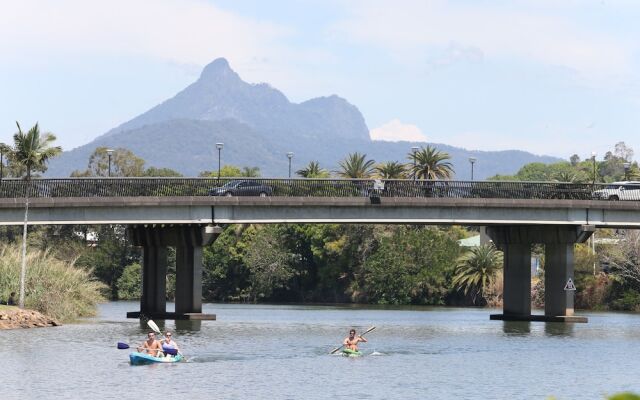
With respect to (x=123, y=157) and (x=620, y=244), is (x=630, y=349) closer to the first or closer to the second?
(x=620, y=244)

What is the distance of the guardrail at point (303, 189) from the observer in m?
78.6

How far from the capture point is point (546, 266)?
88688 mm

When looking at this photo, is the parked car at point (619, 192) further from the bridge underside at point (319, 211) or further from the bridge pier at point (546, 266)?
the bridge pier at point (546, 266)

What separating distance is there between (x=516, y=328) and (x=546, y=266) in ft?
23.8

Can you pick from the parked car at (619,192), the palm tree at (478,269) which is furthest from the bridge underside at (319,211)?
the palm tree at (478,269)

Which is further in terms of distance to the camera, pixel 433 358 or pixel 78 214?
pixel 78 214

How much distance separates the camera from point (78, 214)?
77188 mm

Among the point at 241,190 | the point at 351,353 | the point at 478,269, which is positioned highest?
the point at 241,190

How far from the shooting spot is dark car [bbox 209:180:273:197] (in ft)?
277

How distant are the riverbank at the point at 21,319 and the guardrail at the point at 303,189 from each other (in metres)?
7.91

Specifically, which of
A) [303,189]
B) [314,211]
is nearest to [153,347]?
[314,211]

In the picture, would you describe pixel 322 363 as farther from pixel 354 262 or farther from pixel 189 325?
pixel 354 262

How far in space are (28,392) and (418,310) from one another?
2986 inches

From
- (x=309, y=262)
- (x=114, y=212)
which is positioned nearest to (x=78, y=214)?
(x=114, y=212)
